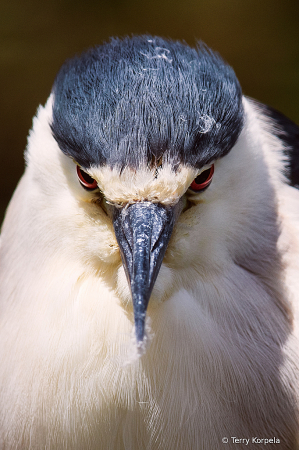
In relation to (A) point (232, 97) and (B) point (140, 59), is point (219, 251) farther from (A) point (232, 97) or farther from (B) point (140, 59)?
(B) point (140, 59)

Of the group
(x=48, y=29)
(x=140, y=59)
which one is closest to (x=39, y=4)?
(x=48, y=29)

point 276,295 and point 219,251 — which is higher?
point 219,251

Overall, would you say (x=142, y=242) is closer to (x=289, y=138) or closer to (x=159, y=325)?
(x=159, y=325)

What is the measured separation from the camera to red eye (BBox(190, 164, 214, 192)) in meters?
0.92

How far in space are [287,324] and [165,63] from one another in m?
0.59

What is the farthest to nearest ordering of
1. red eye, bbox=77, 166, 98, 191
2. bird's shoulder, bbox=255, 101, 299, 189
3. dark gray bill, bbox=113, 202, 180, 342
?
bird's shoulder, bbox=255, 101, 299, 189
red eye, bbox=77, 166, 98, 191
dark gray bill, bbox=113, 202, 180, 342

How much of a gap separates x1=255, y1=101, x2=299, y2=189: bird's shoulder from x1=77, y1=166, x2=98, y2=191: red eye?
0.51 metres

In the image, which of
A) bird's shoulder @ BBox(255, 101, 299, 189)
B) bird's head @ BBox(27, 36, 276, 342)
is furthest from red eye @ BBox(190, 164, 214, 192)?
bird's shoulder @ BBox(255, 101, 299, 189)

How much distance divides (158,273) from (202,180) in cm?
19

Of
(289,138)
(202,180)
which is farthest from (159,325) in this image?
(289,138)

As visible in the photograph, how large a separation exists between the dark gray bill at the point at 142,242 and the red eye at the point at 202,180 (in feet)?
0.19

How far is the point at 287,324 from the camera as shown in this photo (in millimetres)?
1072

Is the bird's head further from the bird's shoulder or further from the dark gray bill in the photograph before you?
the bird's shoulder

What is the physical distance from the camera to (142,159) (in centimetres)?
86
